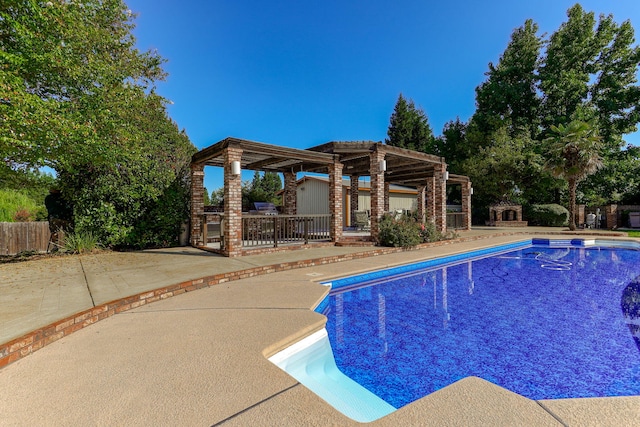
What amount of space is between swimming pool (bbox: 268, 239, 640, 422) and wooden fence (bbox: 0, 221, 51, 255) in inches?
440

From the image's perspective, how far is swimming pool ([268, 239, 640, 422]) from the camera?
280 centimetres

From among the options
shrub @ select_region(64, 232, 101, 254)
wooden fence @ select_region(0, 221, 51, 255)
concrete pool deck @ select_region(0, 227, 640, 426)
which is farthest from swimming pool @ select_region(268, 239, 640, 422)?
wooden fence @ select_region(0, 221, 51, 255)

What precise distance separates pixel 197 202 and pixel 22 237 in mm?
6490

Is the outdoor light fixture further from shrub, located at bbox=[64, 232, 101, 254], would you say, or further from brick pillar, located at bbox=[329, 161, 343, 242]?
shrub, located at bbox=[64, 232, 101, 254]

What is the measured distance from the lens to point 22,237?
33.1ft

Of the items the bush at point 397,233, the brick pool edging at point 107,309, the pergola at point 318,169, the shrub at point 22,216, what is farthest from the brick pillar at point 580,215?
the shrub at point 22,216

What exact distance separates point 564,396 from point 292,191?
10828mm

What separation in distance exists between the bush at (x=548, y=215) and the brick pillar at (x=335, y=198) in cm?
1679

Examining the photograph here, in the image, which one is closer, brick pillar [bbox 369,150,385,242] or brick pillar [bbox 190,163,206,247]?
brick pillar [bbox 190,163,206,247]

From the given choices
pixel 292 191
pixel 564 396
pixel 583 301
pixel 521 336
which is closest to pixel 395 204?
pixel 292 191

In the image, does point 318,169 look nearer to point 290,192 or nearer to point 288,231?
point 290,192

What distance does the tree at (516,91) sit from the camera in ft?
74.8

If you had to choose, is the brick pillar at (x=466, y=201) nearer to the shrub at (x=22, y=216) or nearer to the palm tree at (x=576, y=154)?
the palm tree at (x=576, y=154)

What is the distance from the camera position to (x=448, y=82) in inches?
1006
